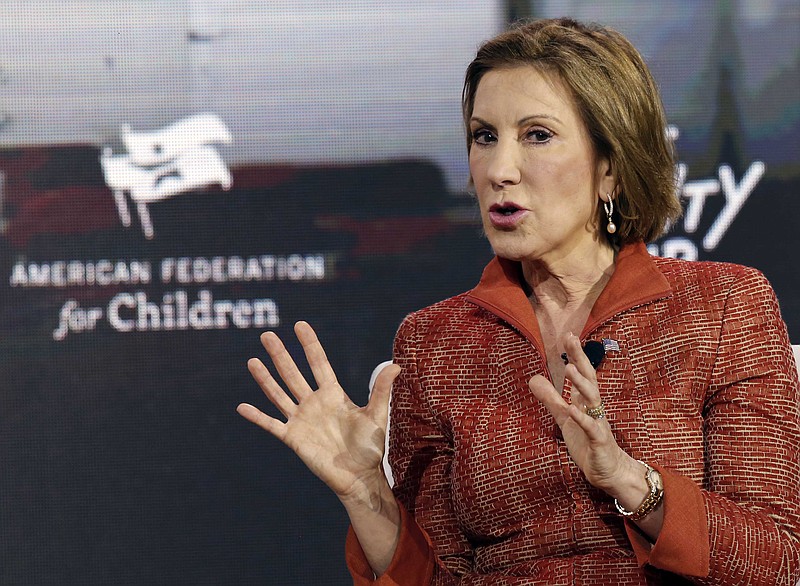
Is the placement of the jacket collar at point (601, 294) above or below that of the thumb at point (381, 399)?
above

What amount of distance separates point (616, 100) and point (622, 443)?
566 mm

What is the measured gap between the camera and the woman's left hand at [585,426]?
4.69 feet

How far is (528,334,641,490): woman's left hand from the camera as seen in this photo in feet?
4.69

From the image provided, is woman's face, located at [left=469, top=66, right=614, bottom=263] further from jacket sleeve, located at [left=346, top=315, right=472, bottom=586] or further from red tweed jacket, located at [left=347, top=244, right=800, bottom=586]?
jacket sleeve, located at [left=346, top=315, right=472, bottom=586]

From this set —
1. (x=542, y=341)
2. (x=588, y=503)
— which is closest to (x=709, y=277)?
(x=542, y=341)

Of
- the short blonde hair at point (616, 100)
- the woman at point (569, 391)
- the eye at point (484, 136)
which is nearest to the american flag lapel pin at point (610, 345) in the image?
the woman at point (569, 391)

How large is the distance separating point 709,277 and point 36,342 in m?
2.45

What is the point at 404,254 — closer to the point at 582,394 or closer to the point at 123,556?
the point at 123,556

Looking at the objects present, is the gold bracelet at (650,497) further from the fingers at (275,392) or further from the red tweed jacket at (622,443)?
the fingers at (275,392)

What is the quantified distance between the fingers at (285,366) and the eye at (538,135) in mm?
528

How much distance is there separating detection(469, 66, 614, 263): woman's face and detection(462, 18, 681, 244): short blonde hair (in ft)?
0.09

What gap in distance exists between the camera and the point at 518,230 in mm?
1773

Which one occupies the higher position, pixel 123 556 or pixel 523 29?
pixel 523 29

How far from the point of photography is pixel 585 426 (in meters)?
1.43
